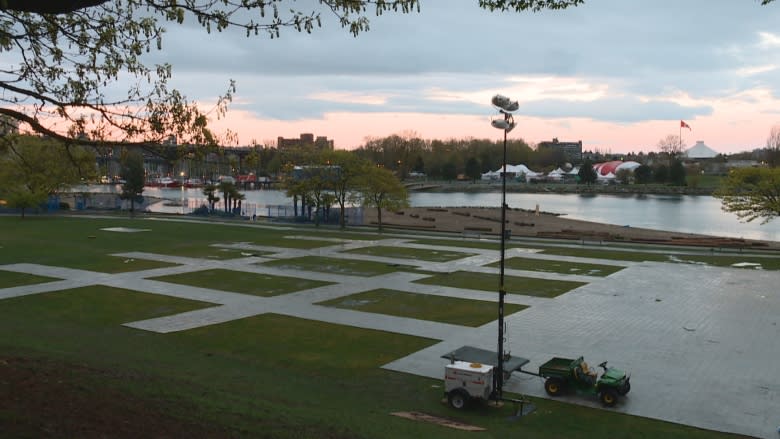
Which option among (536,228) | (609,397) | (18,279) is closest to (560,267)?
(609,397)

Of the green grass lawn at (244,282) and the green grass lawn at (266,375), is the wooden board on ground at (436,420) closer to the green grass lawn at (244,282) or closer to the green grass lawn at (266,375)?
the green grass lawn at (266,375)

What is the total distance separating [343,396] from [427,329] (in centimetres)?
714

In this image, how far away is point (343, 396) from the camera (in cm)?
1513

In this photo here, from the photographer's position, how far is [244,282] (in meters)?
29.9

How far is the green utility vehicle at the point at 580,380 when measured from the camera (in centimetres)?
1489

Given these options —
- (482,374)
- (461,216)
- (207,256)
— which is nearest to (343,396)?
(482,374)

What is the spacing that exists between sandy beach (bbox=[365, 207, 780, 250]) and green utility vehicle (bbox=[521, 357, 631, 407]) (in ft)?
105

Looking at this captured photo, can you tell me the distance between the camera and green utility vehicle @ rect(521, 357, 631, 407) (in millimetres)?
14891

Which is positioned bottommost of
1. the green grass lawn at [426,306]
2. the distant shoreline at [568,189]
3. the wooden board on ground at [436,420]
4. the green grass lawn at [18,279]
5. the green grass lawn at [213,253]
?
the wooden board on ground at [436,420]

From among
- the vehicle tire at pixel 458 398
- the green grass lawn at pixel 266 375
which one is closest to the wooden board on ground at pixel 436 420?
the green grass lawn at pixel 266 375

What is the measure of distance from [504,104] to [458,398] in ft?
22.3

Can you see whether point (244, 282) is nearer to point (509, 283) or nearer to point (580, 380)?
point (509, 283)

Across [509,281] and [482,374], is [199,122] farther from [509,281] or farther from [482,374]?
[509,281]

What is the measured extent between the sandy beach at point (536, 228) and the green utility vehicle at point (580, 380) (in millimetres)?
32146
